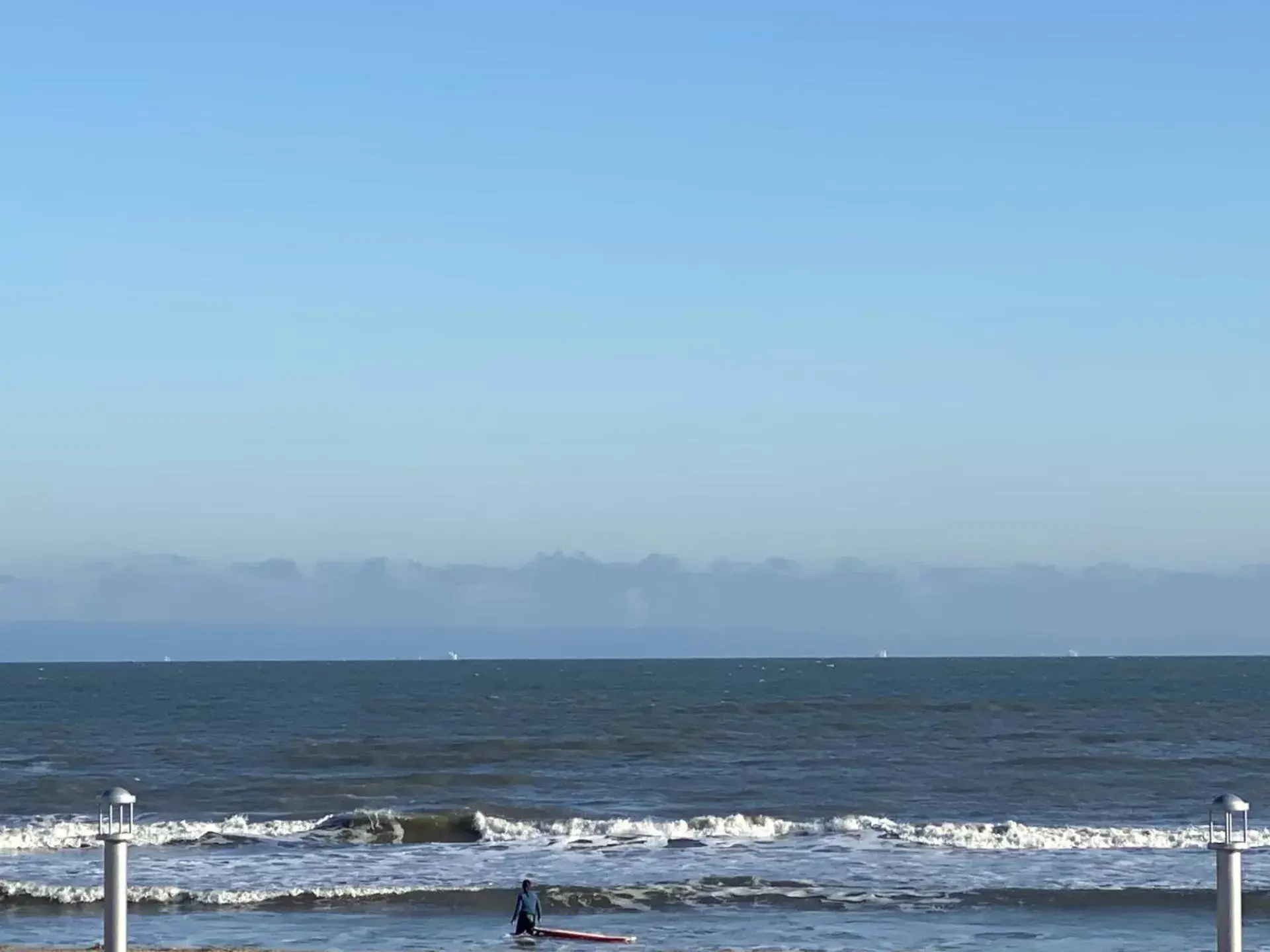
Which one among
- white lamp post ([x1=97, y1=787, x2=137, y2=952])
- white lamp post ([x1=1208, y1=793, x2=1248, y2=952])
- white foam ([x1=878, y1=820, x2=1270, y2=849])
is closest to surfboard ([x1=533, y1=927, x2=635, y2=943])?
white lamp post ([x1=97, y1=787, x2=137, y2=952])

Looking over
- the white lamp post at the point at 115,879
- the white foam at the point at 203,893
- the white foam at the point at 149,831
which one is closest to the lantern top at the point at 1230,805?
the white lamp post at the point at 115,879

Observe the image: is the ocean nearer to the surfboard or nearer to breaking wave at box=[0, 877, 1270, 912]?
breaking wave at box=[0, 877, 1270, 912]

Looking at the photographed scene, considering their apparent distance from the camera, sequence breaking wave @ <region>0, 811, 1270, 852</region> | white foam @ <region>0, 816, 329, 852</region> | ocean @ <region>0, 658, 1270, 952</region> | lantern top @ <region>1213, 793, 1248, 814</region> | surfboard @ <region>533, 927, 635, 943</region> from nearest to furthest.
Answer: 1. lantern top @ <region>1213, 793, 1248, 814</region>
2. surfboard @ <region>533, 927, 635, 943</region>
3. ocean @ <region>0, 658, 1270, 952</region>
4. white foam @ <region>0, 816, 329, 852</region>
5. breaking wave @ <region>0, 811, 1270, 852</region>

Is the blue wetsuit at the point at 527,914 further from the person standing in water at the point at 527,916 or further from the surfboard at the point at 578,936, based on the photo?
the surfboard at the point at 578,936

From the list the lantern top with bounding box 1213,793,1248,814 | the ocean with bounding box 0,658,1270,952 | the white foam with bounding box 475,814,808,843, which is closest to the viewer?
the lantern top with bounding box 1213,793,1248,814

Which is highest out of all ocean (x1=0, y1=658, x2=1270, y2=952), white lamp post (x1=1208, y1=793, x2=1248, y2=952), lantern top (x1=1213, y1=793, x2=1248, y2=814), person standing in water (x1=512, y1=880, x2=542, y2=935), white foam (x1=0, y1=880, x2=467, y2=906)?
lantern top (x1=1213, y1=793, x2=1248, y2=814)

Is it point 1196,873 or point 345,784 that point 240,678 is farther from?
point 1196,873

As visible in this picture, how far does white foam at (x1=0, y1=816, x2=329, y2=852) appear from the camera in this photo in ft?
90.5

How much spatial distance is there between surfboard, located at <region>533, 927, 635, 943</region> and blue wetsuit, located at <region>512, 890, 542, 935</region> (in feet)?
0.33

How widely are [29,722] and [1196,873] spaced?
178 feet

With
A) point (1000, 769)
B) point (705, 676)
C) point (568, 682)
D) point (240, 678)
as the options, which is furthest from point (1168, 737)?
point (240, 678)

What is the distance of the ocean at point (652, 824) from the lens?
2031cm

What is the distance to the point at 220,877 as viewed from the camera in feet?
77.4

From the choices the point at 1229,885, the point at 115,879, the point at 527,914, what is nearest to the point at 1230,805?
the point at 1229,885
